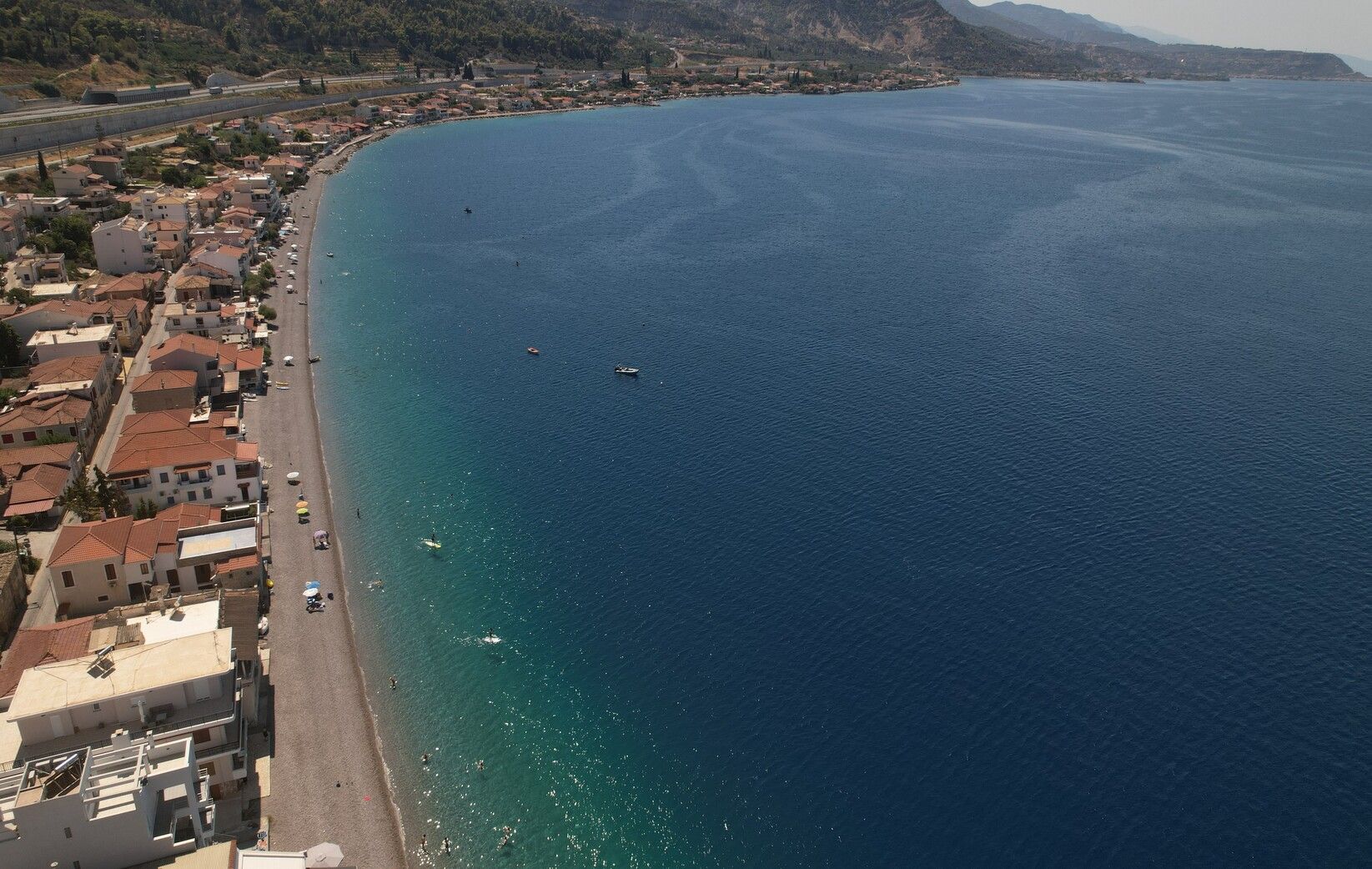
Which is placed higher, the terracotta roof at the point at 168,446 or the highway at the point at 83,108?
the highway at the point at 83,108

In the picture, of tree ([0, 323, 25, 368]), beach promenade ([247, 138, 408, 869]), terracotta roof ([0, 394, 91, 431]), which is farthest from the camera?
tree ([0, 323, 25, 368])

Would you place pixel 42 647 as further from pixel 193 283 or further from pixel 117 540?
pixel 193 283

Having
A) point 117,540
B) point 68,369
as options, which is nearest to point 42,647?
point 117,540

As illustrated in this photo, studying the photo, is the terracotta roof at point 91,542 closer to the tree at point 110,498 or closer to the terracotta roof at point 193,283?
the tree at point 110,498

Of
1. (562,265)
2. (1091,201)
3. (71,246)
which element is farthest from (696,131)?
(71,246)

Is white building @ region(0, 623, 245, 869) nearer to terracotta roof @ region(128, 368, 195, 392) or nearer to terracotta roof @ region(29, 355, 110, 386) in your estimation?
terracotta roof @ region(128, 368, 195, 392)

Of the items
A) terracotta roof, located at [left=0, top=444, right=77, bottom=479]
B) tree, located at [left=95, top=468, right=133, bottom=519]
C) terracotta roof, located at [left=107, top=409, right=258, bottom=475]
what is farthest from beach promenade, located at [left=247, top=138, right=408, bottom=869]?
terracotta roof, located at [left=0, top=444, right=77, bottom=479]

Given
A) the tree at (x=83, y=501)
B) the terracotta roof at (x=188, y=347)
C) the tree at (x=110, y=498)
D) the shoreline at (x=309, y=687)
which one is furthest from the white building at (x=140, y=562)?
the terracotta roof at (x=188, y=347)
